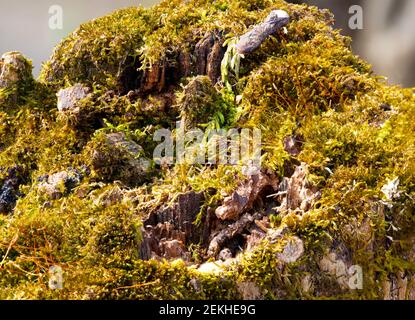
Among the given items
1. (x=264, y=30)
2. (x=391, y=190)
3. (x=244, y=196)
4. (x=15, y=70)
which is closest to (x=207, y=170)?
(x=244, y=196)

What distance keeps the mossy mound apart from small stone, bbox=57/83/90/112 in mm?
53

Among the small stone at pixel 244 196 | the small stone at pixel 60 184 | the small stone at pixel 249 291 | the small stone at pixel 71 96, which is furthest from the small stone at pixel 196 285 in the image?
the small stone at pixel 71 96

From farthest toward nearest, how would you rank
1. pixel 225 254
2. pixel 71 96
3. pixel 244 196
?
pixel 71 96, pixel 244 196, pixel 225 254

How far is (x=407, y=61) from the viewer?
6199 mm

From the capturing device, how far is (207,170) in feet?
12.8

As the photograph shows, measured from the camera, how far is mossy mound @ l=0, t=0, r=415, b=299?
322 cm

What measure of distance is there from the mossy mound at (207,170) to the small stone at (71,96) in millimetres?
53

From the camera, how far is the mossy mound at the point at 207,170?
10.6ft

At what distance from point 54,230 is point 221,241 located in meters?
0.81

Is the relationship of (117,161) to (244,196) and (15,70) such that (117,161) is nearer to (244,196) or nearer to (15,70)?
(244,196)

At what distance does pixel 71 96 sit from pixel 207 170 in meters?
1.20

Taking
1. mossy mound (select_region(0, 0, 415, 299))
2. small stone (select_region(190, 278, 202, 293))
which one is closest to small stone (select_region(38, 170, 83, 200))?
mossy mound (select_region(0, 0, 415, 299))

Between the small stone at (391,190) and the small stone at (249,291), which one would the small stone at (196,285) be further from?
the small stone at (391,190)

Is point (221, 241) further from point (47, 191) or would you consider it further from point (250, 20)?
point (250, 20)
